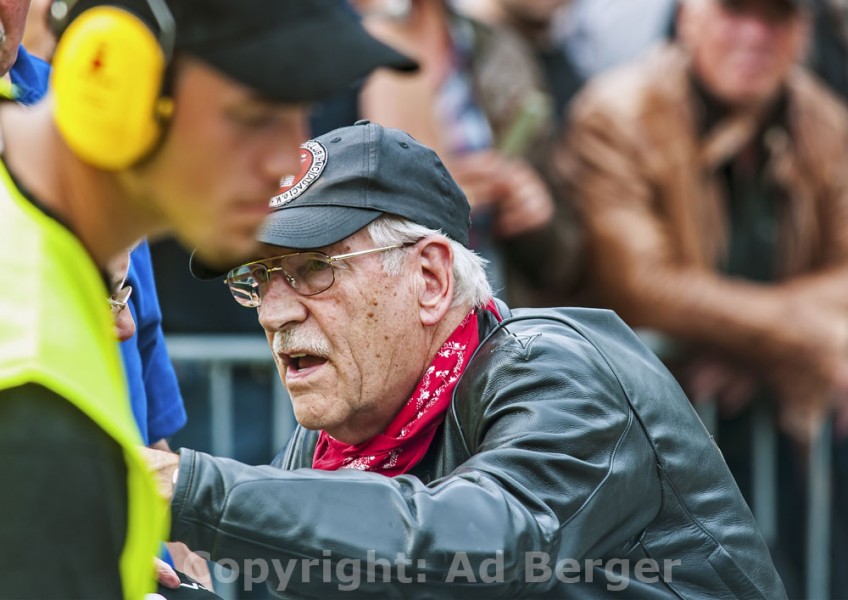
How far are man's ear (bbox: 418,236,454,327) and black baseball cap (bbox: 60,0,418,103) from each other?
1.19 metres

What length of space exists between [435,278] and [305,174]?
346mm

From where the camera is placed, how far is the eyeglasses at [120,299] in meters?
2.82

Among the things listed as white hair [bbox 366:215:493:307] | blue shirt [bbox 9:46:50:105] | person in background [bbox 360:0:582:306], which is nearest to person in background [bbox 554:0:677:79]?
person in background [bbox 360:0:582:306]

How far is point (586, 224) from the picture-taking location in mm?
5070

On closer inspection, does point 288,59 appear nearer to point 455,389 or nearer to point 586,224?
point 455,389

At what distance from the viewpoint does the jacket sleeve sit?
93.8 inches

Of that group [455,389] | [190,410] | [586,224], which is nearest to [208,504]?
[455,389]

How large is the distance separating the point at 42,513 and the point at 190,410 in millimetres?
3161

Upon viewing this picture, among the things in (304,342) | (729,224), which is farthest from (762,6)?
(304,342)

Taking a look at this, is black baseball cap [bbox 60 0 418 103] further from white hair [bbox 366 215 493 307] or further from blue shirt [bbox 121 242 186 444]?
blue shirt [bbox 121 242 186 444]

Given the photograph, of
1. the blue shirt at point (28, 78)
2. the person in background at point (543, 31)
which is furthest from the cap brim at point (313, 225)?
the person in background at point (543, 31)

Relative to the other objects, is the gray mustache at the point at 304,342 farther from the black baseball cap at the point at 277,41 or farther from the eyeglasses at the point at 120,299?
the black baseball cap at the point at 277,41

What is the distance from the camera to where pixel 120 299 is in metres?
2.87

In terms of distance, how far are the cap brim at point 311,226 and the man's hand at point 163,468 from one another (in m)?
0.58
